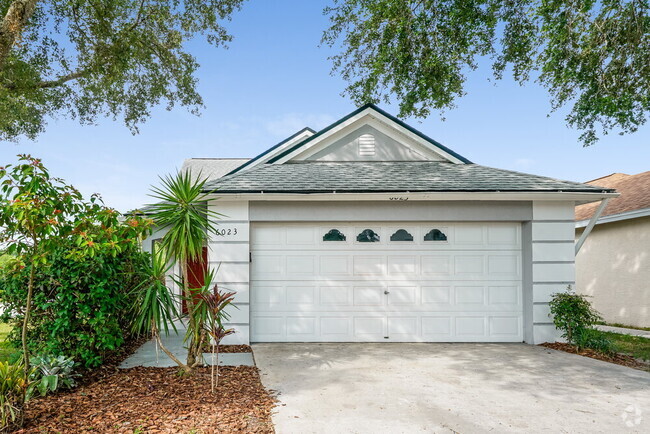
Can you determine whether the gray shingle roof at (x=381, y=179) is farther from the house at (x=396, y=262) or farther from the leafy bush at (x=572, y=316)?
Result: the leafy bush at (x=572, y=316)

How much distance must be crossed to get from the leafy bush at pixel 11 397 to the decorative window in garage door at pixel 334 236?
5282 millimetres

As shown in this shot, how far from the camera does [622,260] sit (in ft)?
38.0

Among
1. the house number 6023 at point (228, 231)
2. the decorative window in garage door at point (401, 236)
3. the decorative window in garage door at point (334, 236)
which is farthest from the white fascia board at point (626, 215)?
the house number 6023 at point (228, 231)

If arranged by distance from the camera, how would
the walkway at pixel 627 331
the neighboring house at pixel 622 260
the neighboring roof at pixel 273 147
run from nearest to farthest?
the walkway at pixel 627 331, the neighboring house at pixel 622 260, the neighboring roof at pixel 273 147

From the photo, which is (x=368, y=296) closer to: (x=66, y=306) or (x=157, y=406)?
(x=157, y=406)

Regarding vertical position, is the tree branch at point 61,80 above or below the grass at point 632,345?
Answer: above

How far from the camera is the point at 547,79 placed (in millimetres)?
9805

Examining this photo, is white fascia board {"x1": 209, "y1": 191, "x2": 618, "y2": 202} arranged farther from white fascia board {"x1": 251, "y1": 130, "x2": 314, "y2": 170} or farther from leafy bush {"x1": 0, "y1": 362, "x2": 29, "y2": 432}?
leafy bush {"x1": 0, "y1": 362, "x2": 29, "y2": 432}

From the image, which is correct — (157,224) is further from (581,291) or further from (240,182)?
(581,291)

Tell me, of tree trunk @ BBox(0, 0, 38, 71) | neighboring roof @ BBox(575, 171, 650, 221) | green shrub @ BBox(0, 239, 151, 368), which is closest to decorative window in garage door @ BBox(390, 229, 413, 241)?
green shrub @ BBox(0, 239, 151, 368)

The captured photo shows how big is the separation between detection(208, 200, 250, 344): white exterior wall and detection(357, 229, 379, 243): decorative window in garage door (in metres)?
2.28

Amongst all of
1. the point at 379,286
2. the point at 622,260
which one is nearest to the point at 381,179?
the point at 379,286

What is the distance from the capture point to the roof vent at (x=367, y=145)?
1017 centimetres

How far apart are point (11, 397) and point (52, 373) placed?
0.77 m
